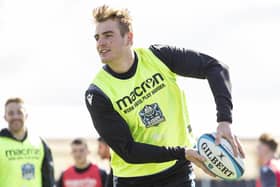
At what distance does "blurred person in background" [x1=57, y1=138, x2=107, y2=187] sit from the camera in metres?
14.8

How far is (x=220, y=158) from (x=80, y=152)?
7995mm

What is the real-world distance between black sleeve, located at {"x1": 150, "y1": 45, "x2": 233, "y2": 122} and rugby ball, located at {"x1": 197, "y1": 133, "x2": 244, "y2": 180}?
0.75 ft

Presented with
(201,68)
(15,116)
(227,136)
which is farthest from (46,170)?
(227,136)

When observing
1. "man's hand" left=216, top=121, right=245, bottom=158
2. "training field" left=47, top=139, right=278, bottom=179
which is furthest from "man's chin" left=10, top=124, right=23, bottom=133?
"training field" left=47, top=139, right=278, bottom=179

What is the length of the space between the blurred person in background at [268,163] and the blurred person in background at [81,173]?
107 inches

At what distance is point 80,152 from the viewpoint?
14820 mm

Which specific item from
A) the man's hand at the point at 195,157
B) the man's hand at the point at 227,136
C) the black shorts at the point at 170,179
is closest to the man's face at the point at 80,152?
the black shorts at the point at 170,179

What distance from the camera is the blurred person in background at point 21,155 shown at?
11.8 metres

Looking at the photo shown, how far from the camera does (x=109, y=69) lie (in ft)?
24.8

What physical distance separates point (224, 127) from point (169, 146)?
0.52 m

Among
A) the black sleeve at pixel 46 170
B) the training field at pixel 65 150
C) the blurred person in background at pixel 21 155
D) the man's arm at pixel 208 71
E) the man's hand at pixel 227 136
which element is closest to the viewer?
the man's hand at pixel 227 136

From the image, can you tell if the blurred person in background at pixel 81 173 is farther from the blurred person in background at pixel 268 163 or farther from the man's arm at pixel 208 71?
the man's arm at pixel 208 71

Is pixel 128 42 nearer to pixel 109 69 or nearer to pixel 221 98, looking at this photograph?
pixel 109 69

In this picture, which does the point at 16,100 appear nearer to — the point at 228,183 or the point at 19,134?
the point at 19,134
